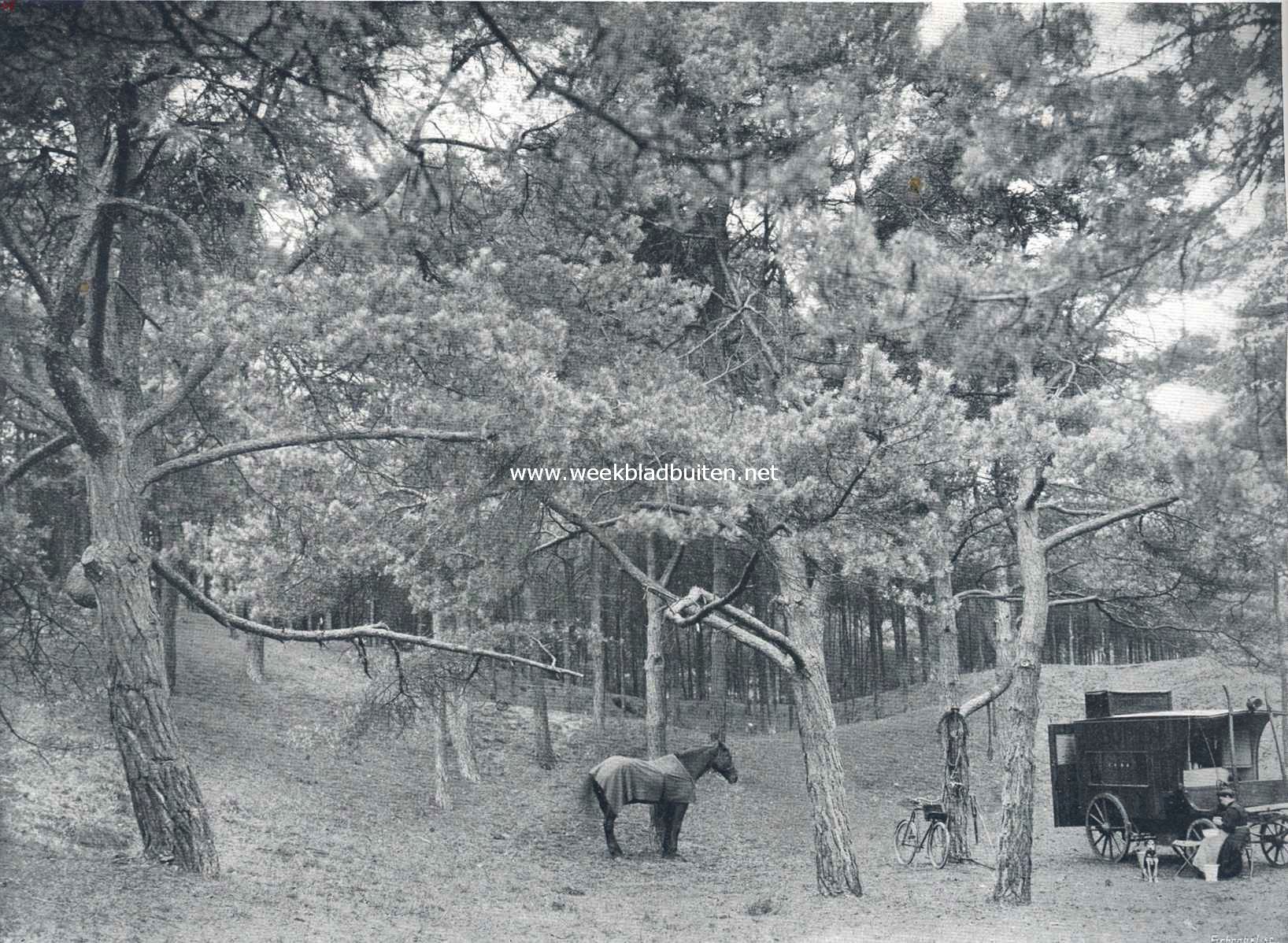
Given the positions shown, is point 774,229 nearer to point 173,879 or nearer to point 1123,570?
point 1123,570

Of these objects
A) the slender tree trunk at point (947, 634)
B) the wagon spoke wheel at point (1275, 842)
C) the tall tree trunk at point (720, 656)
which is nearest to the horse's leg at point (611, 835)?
the tall tree trunk at point (720, 656)

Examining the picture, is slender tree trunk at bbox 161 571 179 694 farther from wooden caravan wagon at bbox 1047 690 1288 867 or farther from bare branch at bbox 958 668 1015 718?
wooden caravan wagon at bbox 1047 690 1288 867

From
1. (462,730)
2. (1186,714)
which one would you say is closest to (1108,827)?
(1186,714)

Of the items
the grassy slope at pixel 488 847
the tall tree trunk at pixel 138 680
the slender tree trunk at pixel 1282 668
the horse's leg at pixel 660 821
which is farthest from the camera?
the horse's leg at pixel 660 821

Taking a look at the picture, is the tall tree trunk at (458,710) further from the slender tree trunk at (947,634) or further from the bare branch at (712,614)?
the slender tree trunk at (947,634)

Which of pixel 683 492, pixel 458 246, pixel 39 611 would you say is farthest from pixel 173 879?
pixel 458 246

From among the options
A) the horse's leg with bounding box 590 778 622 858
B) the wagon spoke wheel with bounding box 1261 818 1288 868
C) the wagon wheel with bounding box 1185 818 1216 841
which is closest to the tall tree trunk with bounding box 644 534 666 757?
the horse's leg with bounding box 590 778 622 858

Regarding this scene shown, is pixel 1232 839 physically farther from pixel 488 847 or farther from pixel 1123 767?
pixel 488 847
